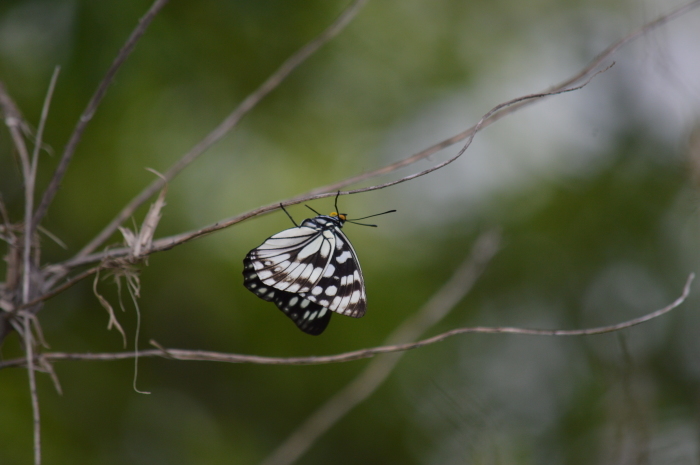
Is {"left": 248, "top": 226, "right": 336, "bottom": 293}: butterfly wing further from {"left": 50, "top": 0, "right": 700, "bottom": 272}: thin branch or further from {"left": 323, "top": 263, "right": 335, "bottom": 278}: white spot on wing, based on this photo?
{"left": 50, "top": 0, "right": 700, "bottom": 272}: thin branch

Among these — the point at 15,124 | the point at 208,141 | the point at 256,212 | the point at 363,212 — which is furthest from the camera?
the point at 363,212

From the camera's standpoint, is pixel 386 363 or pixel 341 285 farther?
pixel 386 363

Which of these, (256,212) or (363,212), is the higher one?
(363,212)

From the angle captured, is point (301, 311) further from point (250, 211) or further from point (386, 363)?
point (250, 211)

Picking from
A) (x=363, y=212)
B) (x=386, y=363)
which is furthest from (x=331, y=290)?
(x=363, y=212)

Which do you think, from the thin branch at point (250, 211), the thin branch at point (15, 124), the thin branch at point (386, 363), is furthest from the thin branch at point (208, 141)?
the thin branch at point (386, 363)

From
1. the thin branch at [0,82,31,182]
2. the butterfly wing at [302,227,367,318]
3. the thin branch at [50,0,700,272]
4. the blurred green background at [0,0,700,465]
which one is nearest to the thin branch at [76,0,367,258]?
the thin branch at [50,0,700,272]

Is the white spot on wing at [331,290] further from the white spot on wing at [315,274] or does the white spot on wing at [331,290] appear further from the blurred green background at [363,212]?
the blurred green background at [363,212]
